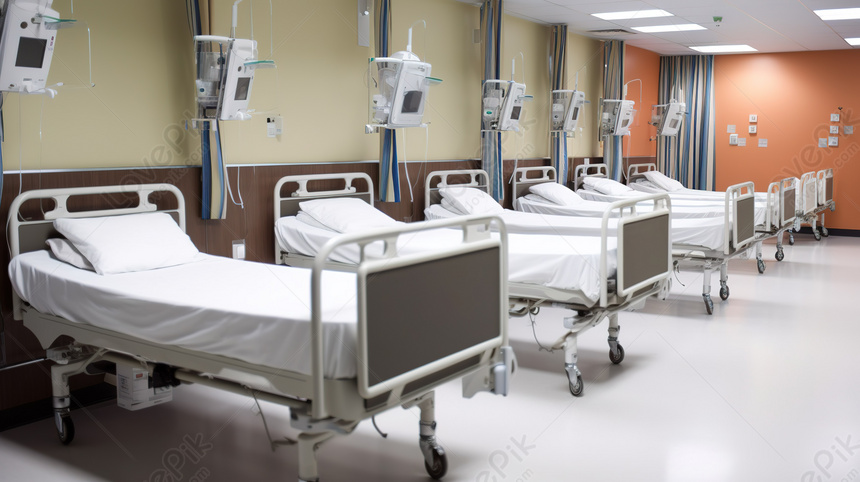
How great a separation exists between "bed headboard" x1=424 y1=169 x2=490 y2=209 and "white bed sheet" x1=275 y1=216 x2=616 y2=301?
4.05 ft

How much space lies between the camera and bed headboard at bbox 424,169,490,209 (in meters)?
6.12

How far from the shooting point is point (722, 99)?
11.2 meters

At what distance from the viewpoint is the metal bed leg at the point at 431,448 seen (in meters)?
2.87

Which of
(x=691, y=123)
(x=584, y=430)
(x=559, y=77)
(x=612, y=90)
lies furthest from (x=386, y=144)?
(x=691, y=123)

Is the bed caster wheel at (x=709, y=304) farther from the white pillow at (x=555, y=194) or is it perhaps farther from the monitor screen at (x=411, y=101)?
the monitor screen at (x=411, y=101)

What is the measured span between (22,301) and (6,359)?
0.35 metres

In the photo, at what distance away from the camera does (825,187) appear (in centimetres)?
955

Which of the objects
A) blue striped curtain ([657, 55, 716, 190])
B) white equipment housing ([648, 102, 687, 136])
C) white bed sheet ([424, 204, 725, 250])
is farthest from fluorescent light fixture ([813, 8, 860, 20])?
blue striped curtain ([657, 55, 716, 190])

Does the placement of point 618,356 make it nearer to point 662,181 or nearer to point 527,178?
point 527,178

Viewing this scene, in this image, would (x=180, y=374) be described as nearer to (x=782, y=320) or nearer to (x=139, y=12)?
(x=139, y=12)

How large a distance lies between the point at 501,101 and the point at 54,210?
3872 millimetres

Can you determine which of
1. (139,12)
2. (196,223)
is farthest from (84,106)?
(196,223)

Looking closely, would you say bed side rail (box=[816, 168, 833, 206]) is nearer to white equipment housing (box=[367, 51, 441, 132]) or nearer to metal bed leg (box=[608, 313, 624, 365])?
metal bed leg (box=[608, 313, 624, 365])

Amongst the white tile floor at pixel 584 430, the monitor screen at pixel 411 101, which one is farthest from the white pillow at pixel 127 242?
the monitor screen at pixel 411 101
